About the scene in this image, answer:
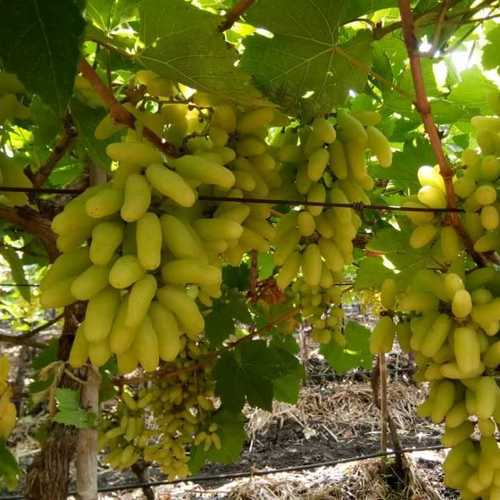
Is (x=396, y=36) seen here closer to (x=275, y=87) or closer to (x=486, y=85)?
(x=486, y=85)

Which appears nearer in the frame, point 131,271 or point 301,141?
point 131,271

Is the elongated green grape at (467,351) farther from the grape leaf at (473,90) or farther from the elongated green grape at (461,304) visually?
the grape leaf at (473,90)

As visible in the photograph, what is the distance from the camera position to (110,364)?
91.4 inches

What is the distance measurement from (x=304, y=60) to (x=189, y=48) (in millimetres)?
296

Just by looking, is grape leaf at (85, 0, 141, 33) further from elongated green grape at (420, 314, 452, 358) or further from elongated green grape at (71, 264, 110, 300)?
elongated green grape at (420, 314, 452, 358)

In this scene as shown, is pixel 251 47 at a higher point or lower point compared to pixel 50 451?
higher

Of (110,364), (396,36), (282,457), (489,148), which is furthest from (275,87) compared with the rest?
(282,457)

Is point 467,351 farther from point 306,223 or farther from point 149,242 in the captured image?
point 149,242

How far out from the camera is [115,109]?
96 cm

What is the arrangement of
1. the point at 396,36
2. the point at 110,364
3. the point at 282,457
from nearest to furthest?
the point at 396,36 < the point at 110,364 < the point at 282,457

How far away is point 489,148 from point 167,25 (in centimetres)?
60

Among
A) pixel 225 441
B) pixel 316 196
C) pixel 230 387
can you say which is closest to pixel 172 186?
pixel 316 196

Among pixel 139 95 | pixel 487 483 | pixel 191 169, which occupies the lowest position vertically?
pixel 487 483

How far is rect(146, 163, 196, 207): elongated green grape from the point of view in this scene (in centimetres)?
80
